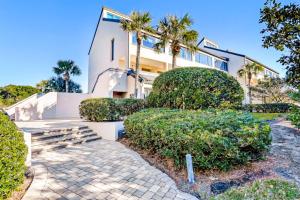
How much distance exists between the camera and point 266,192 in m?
3.30

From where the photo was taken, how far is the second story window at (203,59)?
2816 cm

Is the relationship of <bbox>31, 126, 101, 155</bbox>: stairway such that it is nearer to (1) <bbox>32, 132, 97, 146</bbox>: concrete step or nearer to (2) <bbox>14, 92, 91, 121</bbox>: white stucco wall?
(1) <bbox>32, 132, 97, 146</bbox>: concrete step

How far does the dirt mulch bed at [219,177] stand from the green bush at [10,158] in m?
3.26

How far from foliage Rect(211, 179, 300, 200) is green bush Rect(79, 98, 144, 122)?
26.4ft

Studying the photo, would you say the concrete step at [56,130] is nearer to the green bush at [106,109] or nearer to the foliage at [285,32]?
the green bush at [106,109]

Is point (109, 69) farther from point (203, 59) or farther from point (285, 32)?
point (203, 59)

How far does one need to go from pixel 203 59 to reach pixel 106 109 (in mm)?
23260

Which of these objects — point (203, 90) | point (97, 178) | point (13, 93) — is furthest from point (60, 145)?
point (13, 93)

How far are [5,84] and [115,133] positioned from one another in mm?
19293

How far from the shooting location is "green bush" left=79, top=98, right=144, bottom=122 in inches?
410

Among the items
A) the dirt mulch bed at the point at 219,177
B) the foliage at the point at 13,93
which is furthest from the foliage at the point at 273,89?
the foliage at the point at 13,93

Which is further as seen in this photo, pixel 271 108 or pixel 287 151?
pixel 271 108

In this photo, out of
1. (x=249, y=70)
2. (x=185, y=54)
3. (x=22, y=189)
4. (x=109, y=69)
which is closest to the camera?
(x=22, y=189)

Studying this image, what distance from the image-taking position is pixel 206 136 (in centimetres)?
436
